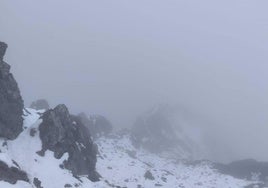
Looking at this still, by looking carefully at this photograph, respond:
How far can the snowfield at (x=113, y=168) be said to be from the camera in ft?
327

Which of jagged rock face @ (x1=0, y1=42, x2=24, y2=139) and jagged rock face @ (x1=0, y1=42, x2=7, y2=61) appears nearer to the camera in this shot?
jagged rock face @ (x1=0, y1=42, x2=24, y2=139)

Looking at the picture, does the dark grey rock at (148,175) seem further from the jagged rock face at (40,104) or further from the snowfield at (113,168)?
the jagged rock face at (40,104)

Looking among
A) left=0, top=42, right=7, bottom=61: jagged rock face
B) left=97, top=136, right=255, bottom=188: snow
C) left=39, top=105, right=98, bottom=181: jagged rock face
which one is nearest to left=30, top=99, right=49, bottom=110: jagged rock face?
left=97, top=136, right=255, bottom=188: snow

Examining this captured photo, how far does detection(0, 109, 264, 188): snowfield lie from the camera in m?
99.8

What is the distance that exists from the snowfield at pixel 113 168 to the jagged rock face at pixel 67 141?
5.99 ft

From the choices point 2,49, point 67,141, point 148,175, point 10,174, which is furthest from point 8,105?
point 148,175

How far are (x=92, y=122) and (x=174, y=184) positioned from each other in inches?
2564

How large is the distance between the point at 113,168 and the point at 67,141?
101 ft

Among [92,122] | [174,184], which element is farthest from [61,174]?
[92,122]

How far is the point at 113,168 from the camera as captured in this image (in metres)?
141

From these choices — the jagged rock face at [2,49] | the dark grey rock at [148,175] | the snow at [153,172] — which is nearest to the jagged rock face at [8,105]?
the jagged rock face at [2,49]

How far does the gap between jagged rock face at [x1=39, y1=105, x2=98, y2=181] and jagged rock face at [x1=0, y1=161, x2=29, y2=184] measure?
1828cm

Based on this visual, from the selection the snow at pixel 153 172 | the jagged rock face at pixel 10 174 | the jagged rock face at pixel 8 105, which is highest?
the jagged rock face at pixel 8 105

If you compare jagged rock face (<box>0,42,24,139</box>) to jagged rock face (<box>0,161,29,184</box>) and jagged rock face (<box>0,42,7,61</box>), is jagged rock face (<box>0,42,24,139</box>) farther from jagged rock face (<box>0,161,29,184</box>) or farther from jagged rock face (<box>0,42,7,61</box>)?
jagged rock face (<box>0,161,29,184</box>)
